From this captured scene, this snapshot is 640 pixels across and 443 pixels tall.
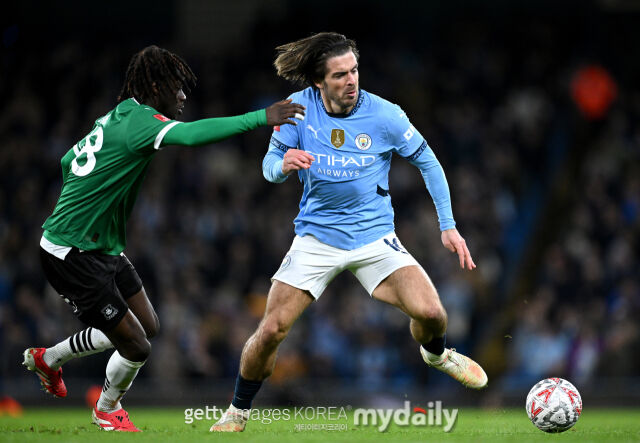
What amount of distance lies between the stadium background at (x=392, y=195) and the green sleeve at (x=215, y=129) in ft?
21.0

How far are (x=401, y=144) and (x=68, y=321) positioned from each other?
24.2ft

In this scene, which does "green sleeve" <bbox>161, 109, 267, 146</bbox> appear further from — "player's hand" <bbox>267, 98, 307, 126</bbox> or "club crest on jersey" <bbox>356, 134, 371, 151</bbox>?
"club crest on jersey" <bbox>356, 134, 371, 151</bbox>

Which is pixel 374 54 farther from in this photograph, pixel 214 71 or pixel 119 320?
pixel 119 320

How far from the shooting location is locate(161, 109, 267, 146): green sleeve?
606cm

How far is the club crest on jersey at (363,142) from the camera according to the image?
22.5 feet

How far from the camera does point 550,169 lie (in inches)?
656

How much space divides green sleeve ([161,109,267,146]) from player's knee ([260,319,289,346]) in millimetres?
1352

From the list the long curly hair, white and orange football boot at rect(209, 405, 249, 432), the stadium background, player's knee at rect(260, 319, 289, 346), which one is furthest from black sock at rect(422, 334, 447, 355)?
the stadium background

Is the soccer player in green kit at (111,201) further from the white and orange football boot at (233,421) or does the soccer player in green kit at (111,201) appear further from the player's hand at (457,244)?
the player's hand at (457,244)

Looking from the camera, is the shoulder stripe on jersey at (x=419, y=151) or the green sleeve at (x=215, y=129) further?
the shoulder stripe on jersey at (x=419, y=151)

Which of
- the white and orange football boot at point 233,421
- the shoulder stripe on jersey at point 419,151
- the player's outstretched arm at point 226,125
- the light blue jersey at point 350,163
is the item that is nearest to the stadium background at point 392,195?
the white and orange football boot at point 233,421

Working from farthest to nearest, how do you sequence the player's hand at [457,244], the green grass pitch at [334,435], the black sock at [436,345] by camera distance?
the black sock at [436,345] < the player's hand at [457,244] < the green grass pitch at [334,435]

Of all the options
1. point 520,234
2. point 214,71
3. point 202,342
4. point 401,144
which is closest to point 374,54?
point 214,71

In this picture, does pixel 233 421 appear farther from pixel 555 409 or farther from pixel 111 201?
pixel 555 409
